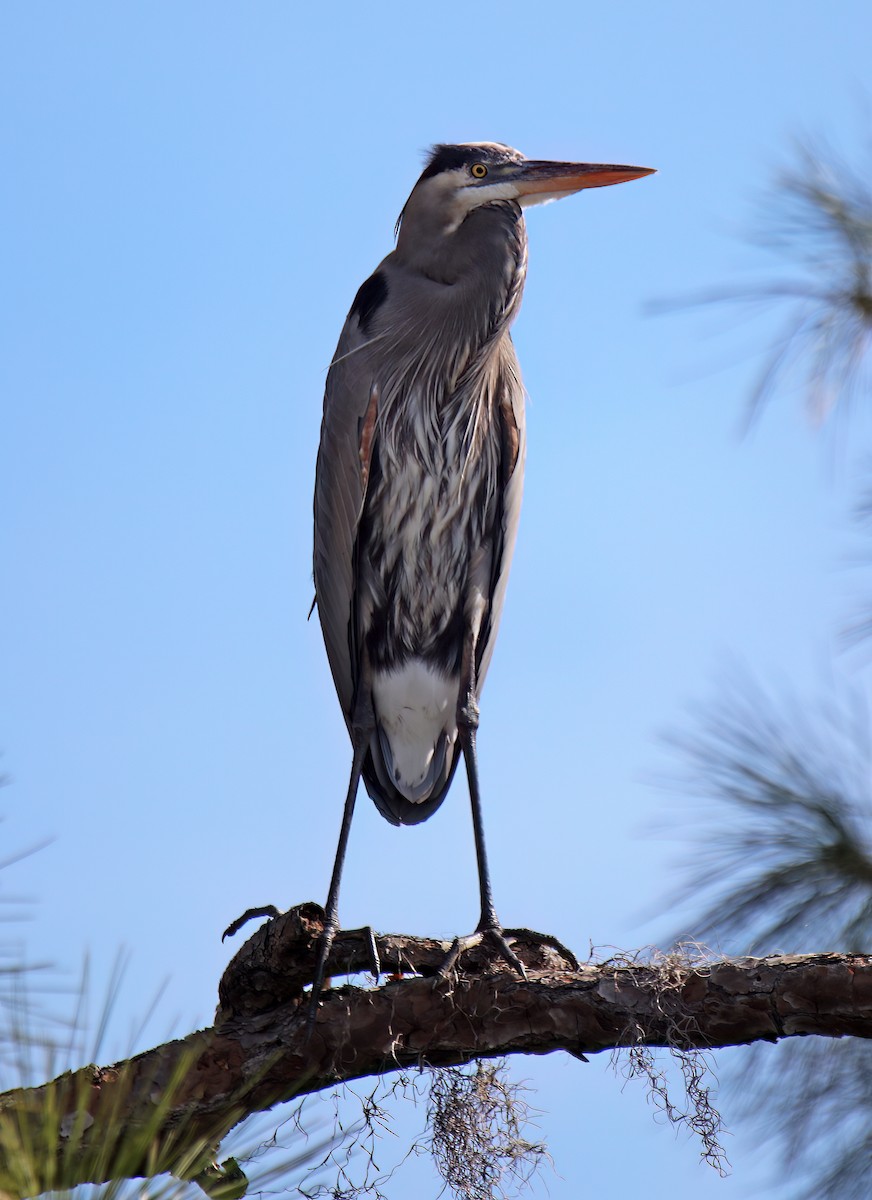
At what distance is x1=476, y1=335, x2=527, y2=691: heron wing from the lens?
279 cm

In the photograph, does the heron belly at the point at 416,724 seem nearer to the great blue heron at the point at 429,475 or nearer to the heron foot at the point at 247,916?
the great blue heron at the point at 429,475

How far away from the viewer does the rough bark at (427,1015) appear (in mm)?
1762

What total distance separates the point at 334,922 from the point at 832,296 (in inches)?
56.7

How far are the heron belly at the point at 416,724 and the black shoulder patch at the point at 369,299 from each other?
2.50 feet

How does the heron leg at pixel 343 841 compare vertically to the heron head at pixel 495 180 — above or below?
below

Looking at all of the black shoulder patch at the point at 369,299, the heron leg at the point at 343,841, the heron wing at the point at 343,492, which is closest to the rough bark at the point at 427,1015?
the heron leg at the point at 343,841

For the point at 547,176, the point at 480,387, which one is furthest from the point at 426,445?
the point at 547,176

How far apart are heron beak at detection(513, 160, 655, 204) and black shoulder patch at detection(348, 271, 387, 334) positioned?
356 millimetres

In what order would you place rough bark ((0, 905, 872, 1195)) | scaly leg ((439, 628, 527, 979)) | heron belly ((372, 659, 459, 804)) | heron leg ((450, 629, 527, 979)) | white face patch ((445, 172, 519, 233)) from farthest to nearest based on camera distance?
white face patch ((445, 172, 519, 233)) < heron belly ((372, 659, 459, 804)) < heron leg ((450, 629, 527, 979)) < scaly leg ((439, 628, 527, 979)) < rough bark ((0, 905, 872, 1195))

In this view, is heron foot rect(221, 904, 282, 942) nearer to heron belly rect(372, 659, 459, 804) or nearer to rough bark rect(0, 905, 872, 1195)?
rough bark rect(0, 905, 872, 1195)

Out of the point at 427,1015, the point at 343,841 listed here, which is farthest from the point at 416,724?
the point at 427,1015

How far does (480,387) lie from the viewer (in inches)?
112

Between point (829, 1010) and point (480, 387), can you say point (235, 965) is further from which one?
point (480, 387)

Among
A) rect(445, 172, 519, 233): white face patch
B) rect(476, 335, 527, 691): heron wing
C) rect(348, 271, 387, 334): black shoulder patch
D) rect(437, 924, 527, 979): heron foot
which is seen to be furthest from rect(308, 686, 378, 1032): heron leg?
rect(445, 172, 519, 233): white face patch
